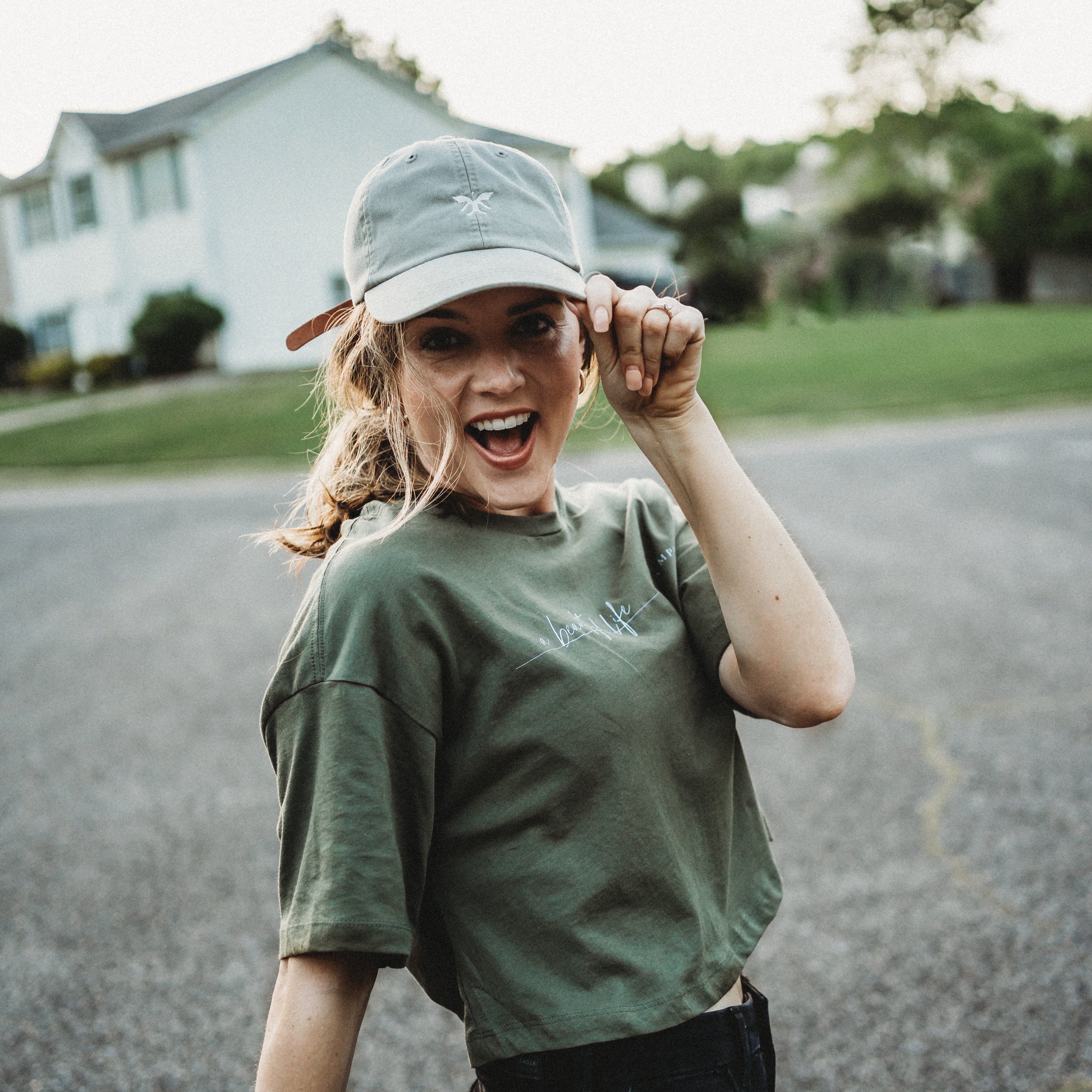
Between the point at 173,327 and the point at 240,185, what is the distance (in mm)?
3184

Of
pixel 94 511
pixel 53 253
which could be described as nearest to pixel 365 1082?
pixel 94 511

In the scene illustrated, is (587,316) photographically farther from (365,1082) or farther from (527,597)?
(365,1082)

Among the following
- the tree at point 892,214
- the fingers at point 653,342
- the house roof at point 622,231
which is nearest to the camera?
the fingers at point 653,342

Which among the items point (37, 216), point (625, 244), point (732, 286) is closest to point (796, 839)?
point (37, 216)

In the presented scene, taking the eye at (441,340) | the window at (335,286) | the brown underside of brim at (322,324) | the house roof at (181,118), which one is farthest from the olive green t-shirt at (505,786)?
the window at (335,286)

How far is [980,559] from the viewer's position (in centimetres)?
690

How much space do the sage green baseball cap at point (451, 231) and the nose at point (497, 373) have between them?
0.09 m

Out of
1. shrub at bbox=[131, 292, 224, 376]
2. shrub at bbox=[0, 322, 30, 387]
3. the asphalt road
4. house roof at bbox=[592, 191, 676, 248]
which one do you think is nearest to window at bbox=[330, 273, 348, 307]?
shrub at bbox=[131, 292, 224, 376]

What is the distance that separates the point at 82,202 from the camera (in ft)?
73.0

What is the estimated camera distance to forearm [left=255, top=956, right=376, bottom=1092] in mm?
1106

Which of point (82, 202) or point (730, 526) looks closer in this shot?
point (730, 526)

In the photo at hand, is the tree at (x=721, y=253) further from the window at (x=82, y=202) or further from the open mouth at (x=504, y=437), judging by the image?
the open mouth at (x=504, y=437)

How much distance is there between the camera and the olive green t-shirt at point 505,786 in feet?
3.81

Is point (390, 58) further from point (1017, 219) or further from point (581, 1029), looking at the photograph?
point (581, 1029)
